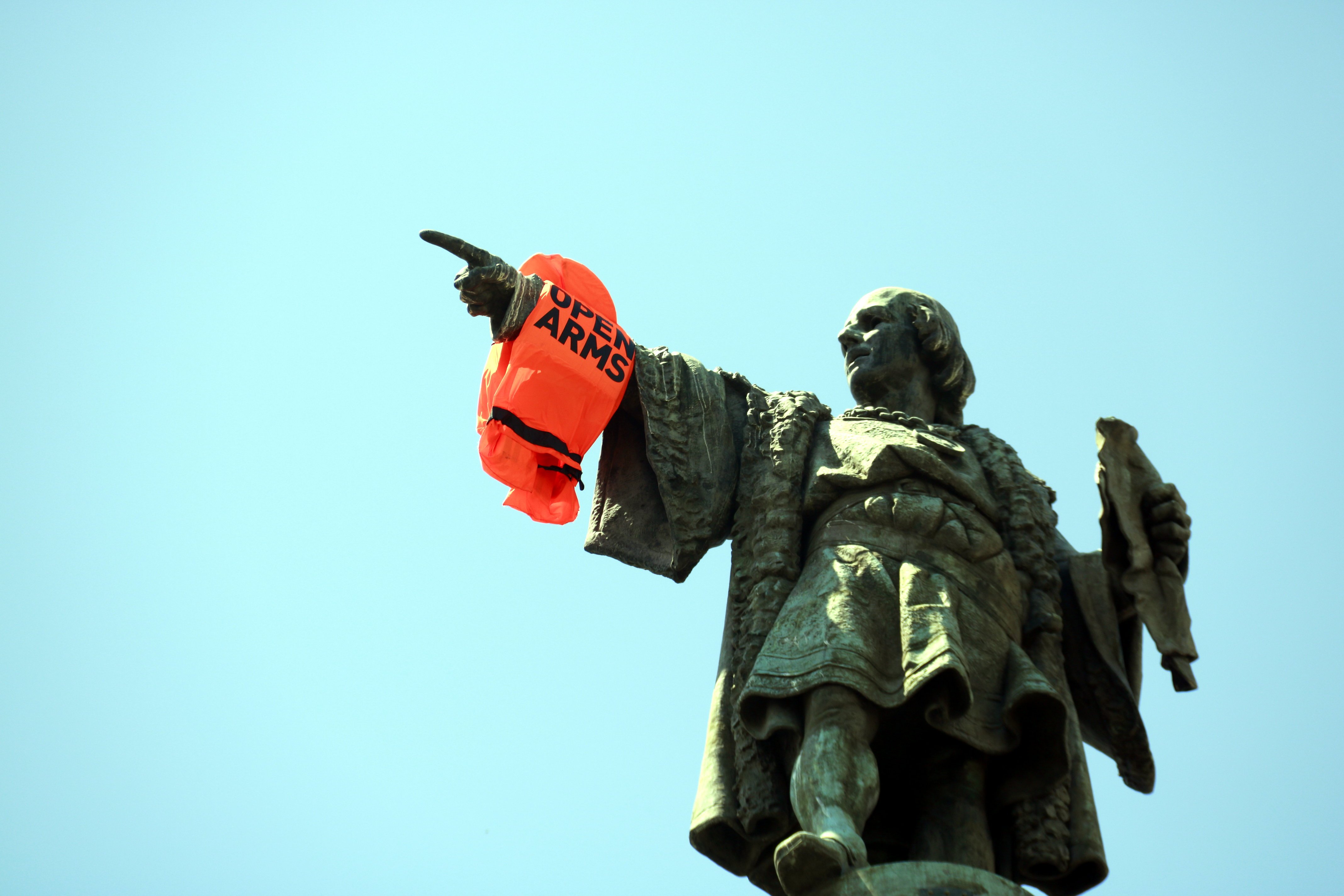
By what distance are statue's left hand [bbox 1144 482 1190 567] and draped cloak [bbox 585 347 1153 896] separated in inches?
15.0

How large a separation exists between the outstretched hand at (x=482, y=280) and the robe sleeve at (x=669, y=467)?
888 millimetres

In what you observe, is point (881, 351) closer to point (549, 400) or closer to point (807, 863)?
point (549, 400)

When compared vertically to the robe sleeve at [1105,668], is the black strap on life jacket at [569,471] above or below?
above

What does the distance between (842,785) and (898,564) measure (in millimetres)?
1424

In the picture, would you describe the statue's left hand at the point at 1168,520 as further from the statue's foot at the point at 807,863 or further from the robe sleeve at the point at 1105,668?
the statue's foot at the point at 807,863

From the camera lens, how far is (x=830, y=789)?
22.1 feet

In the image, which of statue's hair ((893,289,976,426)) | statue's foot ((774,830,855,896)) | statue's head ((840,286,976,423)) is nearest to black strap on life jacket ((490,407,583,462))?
statue's head ((840,286,976,423))

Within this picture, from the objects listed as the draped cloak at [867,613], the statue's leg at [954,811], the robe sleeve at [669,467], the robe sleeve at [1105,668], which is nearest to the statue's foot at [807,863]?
the draped cloak at [867,613]

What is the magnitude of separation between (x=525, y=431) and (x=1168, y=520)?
3353 mm

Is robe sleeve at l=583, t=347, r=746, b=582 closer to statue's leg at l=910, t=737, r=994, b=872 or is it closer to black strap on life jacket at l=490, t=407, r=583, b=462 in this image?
black strap on life jacket at l=490, t=407, r=583, b=462

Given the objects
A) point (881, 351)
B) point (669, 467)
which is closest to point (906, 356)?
point (881, 351)

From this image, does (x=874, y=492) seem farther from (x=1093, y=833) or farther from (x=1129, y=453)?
(x=1093, y=833)

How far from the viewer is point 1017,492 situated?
334 inches

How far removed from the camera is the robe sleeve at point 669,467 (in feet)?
28.3
